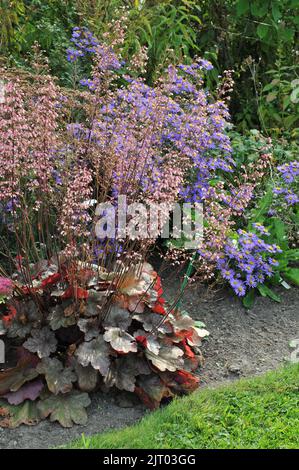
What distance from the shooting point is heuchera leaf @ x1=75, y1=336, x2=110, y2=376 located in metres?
3.38

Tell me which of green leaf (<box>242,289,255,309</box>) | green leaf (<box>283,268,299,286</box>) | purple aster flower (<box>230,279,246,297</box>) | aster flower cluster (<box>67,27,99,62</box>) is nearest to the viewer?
purple aster flower (<box>230,279,246,297</box>)

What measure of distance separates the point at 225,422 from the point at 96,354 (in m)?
0.70

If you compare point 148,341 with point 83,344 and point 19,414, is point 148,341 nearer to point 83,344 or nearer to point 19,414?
point 83,344

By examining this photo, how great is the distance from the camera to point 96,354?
344cm

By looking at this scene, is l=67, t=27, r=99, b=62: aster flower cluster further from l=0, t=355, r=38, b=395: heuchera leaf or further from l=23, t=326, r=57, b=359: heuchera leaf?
l=0, t=355, r=38, b=395: heuchera leaf

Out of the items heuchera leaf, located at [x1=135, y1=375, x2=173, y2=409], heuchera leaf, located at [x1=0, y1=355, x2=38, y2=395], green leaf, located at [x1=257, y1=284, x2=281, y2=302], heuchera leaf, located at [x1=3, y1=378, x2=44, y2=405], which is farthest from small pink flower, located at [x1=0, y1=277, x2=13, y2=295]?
green leaf, located at [x1=257, y1=284, x2=281, y2=302]

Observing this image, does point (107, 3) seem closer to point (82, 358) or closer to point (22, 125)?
point (22, 125)

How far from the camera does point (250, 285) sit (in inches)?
171

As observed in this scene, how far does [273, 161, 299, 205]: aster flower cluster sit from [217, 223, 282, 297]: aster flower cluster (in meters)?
0.37

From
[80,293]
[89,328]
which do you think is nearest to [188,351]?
[89,328]

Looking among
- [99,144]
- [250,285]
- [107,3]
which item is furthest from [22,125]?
[107,3]

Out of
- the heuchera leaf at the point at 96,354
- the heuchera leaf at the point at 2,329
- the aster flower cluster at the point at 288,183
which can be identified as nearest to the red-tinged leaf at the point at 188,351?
the heuchera leaf at the point at 96,354

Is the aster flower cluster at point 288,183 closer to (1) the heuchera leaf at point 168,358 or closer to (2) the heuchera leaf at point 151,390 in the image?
(1) the heuchera leaf at point 168,358
